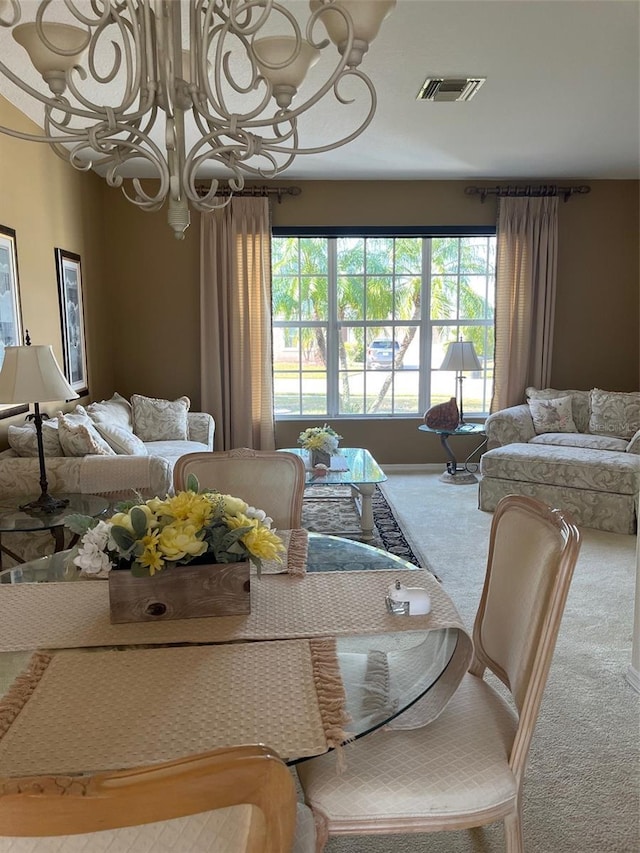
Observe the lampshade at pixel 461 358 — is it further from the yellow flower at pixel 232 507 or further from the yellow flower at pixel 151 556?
the yellow flower at pixel 151 556

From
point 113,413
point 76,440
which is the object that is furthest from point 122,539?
point 113,413

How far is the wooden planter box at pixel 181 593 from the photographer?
4.82 ft

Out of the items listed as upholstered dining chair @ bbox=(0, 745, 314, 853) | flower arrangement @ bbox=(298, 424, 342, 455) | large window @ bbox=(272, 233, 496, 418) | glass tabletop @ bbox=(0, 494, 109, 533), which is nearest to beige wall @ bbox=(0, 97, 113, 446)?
glass tabletop @ bbox=(0, 494, 109, 533)

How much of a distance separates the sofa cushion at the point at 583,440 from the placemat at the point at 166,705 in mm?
3954

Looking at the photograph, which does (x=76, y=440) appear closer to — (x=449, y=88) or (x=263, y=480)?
(x=263, y=480)

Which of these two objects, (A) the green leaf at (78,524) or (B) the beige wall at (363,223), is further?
(B) the beige wall at (363,223)

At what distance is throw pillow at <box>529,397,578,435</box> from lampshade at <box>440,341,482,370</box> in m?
0.63

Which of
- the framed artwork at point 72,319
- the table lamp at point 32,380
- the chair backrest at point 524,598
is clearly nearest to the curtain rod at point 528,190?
the framed artwork at point 72,319

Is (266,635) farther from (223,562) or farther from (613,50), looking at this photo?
(613,50)

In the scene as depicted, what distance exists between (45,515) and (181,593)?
1731 mm

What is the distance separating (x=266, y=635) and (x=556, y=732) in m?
1.34

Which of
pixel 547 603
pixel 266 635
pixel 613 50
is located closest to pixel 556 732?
pixel 547 603

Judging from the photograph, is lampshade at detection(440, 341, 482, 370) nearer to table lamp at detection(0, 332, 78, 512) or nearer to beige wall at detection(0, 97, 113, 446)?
beige wall at detection(0, 97, 113, 446)

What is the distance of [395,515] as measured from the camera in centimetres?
470
